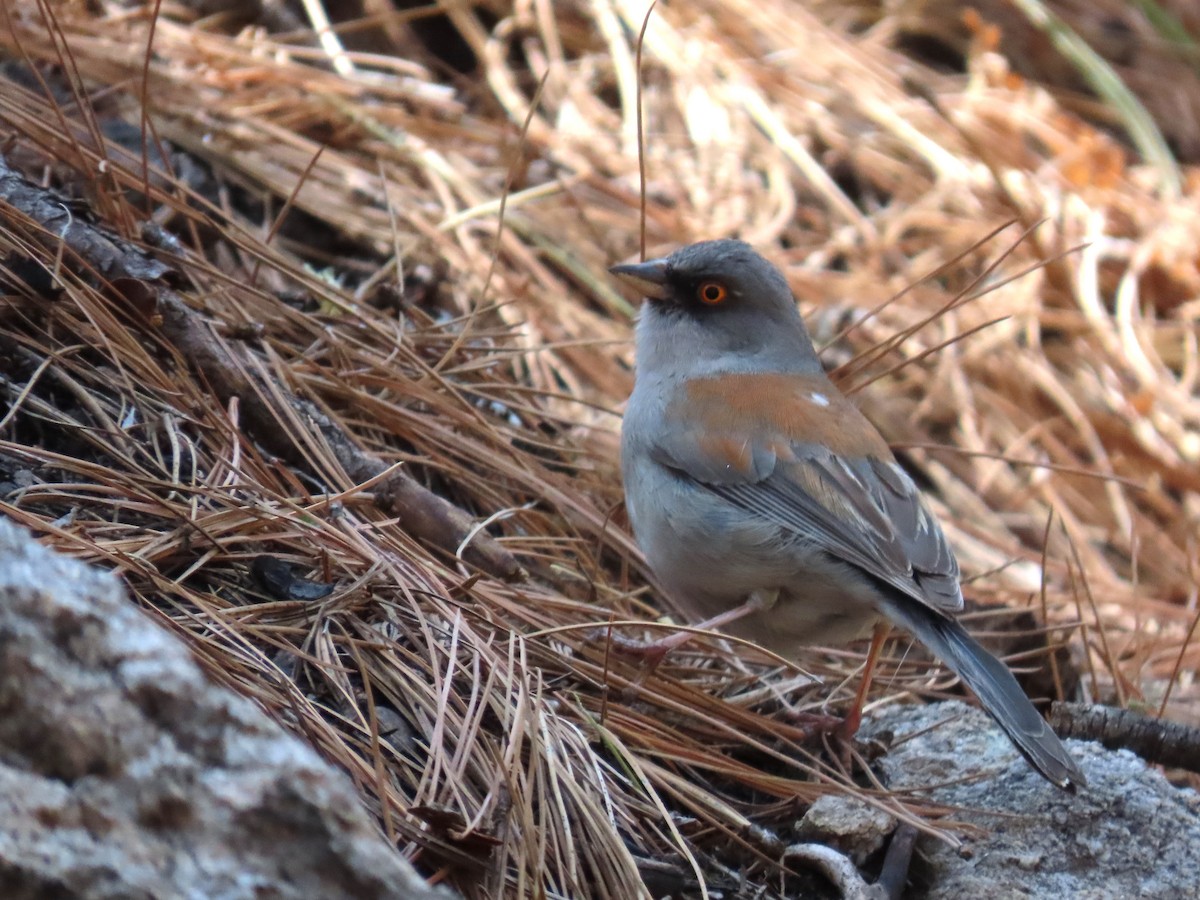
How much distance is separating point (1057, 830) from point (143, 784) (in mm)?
1750

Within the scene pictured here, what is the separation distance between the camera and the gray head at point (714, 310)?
3.36 metres

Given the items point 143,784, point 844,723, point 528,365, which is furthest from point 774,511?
point 143,784

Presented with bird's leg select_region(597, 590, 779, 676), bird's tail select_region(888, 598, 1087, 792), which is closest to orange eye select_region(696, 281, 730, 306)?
bird's leg select_region(597, 590, 779, 676)

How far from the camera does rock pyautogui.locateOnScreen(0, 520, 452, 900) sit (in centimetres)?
131

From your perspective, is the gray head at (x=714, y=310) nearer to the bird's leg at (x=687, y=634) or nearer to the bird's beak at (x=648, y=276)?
the bird's beak at (x=648, y=276)

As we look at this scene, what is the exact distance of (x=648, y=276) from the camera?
3361 mm

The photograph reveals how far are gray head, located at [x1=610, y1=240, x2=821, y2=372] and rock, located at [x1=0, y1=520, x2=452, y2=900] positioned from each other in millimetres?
2076

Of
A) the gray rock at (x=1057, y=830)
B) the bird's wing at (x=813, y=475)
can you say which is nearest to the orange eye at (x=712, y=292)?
the bird's wing at (x=813, y=475)

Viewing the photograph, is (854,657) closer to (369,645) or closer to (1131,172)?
(369,645)

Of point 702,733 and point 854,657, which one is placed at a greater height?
point 702,733

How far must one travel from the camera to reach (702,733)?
256 cm

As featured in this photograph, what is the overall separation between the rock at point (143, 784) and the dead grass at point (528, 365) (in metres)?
0.41

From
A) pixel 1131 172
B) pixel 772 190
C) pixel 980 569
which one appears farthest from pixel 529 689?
pixel 1131 172

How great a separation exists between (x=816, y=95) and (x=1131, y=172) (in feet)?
5.28
